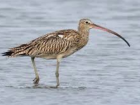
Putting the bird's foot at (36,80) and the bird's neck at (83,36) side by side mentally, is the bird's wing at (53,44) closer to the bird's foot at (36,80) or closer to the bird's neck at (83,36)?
the bird's neck at (83,36)

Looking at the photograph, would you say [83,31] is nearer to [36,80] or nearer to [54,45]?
[54,45]

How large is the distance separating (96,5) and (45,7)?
190 centimetres

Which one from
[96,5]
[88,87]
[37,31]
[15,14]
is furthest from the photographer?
[96,5]

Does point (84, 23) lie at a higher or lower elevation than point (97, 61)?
higher

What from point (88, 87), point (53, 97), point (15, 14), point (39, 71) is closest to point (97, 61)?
Result: point (39, 71)

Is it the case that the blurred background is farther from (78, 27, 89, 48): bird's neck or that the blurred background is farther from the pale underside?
(78, 27, 89, 48): bird's neck

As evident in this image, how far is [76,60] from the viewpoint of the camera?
59.4ft

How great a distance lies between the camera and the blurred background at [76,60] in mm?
14023

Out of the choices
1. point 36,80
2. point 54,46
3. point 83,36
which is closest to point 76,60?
point 83,36

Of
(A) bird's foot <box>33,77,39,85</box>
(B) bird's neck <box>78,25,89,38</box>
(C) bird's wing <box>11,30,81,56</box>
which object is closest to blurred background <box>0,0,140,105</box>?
(A) bird's foot <box>33,77,39,85</box>

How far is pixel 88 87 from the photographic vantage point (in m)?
14.9

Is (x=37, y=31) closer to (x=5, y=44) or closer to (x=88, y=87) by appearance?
(x=5, y=44)

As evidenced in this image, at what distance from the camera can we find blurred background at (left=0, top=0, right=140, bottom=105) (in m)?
14.0

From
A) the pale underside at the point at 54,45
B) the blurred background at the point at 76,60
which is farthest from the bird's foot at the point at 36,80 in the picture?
the pale underside at the point at 54,45
